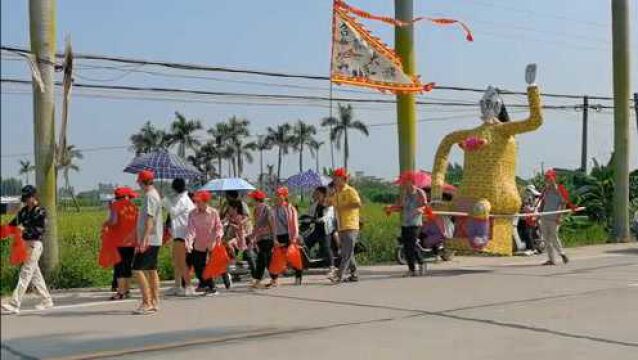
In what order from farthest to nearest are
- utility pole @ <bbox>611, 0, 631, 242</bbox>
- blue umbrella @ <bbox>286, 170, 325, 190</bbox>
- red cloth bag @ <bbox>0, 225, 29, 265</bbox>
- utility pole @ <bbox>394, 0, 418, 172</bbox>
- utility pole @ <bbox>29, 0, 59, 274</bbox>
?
blue umbrella @ <bbox>286, 170, 325, 190</bbox>, utility pole @ <bbox>611, 0, 631, 242</bbox>, utility pole @ <bbox>394, 0, 418, 172</bbox>, utility pole @ <bbox>29, 0, 59, 274</bbox>, red cloth bag @ <bbox>0, 225, 29, 265</bbox>

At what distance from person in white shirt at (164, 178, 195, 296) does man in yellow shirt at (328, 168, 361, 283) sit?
7.82ft

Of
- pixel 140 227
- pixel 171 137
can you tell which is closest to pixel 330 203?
pixel 140 227

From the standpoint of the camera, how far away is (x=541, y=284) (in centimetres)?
1217

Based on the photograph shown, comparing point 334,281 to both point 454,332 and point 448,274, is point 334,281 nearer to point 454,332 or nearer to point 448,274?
point 448,274

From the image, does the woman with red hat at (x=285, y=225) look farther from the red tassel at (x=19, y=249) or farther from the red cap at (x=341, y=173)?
the red tassel at (x=19, y=249)

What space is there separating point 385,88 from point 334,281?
422 cm

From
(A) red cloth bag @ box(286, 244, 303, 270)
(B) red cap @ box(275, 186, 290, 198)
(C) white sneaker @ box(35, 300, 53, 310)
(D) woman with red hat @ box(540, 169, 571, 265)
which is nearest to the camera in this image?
(C) white sneaker @ box(35, 300, 53, 310)

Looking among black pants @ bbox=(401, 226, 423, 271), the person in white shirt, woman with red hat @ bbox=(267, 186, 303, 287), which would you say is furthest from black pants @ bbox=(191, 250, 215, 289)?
black pants @ bbox=(401, 226, 423, 271)

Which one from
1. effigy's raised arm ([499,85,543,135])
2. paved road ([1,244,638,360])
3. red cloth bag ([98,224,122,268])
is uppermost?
effigy's raised arm ([499,85,543,135])

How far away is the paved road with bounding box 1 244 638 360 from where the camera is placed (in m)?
7.19

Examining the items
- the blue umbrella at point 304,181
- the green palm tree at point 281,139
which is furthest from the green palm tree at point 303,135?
the blue umbrella at point 304,181

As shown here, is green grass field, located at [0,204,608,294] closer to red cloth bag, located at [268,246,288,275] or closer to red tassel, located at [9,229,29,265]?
red tassel, located at [9,229,29,265]

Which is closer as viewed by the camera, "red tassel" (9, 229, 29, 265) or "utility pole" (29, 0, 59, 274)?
"red tassel" (9, 229, 29, 265)

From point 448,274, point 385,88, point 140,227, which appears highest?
point 385,88
